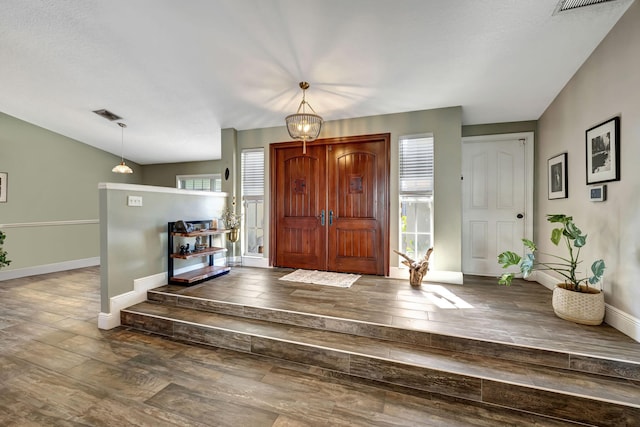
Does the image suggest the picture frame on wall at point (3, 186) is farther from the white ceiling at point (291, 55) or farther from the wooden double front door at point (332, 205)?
the wooden double front door at point (332, 205)

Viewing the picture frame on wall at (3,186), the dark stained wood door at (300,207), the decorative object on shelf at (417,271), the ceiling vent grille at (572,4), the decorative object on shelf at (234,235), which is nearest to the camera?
the ceiling vent grille at (572,4)

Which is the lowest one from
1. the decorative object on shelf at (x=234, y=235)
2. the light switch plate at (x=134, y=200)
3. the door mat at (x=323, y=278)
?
the door mat at (x=323, y=278)

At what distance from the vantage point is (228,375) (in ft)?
6.85

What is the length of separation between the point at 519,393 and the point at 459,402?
1.23 ft

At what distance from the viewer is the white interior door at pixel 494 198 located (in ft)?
12.8

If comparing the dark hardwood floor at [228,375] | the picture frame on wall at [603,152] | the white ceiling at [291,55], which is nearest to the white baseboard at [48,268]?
the dark hardwood floor at [228,375]

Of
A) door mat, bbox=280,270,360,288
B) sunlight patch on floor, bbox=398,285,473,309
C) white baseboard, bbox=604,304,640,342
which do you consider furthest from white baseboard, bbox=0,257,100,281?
white baseboard, bbox=604,304,640,342

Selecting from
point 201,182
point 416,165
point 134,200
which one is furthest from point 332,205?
point 201,182

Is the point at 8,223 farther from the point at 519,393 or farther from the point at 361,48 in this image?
the point at 519,393

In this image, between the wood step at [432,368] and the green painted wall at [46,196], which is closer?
the wood step at [432,368]

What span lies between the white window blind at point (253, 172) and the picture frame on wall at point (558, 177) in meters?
4.15

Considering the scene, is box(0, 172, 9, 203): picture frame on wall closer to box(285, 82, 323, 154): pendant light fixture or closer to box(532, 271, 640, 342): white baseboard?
box(285, 82, 323, 154): pendant light fixture

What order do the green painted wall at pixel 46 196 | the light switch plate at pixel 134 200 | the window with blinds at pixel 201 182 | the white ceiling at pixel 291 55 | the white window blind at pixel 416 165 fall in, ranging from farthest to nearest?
the window with blinds at pixel 201 182
the green painted wall at pixel 46 196
the white window blind at pixel 416 165
the light switch plate at pixel 134 200
the white ceiling at pixel 291 55

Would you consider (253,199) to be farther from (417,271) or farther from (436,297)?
(436,297)
